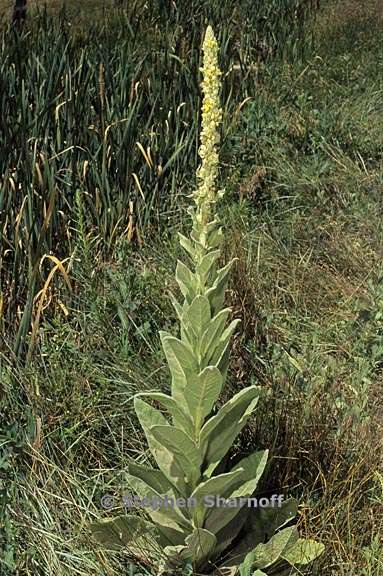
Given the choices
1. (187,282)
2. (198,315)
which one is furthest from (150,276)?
(198,315)

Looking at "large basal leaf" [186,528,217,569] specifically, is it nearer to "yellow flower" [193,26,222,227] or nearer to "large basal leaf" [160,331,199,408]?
"large basal leaf" [160,331,199,408]

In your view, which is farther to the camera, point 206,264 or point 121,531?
point 121,531

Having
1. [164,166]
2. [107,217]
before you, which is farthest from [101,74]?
[107,217]

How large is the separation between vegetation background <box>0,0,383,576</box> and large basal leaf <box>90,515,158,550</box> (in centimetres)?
6

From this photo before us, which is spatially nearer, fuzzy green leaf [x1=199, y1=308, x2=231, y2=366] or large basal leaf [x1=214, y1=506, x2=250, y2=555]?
fuzzy green leaf [x1=199, y1=308, x2=231, y2=366]

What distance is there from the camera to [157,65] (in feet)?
12.3

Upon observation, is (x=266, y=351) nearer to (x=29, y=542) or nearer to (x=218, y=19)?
(x=29, y=542)

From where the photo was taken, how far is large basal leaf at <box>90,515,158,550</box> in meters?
1.68

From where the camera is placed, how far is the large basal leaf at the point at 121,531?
1.68 metres

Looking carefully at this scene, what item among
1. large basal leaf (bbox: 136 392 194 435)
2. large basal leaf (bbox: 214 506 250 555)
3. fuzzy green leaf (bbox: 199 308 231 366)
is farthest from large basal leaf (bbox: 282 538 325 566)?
fuzzy green leaf (bbox: 199 308 231 366)

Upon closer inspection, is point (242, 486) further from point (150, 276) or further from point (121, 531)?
point (150, 276)

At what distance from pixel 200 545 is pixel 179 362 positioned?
0.41 metres

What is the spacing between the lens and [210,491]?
1575 millimetres

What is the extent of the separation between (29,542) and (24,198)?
1.24m
